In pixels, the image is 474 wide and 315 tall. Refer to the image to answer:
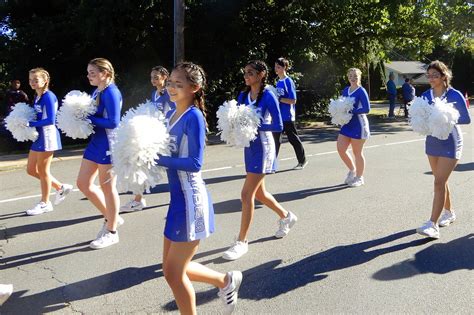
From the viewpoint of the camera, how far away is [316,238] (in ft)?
A: 17.2

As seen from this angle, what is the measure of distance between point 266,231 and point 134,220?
1.75m

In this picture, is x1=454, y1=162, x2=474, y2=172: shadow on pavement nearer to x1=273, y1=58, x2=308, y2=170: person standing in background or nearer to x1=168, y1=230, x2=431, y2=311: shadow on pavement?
x1=273, y1=58, x2=308, y2=170: person standing in background

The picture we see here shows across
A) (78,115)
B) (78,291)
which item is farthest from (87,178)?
(78,291)

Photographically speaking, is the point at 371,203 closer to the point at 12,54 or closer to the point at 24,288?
the point at 24,288

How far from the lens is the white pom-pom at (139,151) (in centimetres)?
283

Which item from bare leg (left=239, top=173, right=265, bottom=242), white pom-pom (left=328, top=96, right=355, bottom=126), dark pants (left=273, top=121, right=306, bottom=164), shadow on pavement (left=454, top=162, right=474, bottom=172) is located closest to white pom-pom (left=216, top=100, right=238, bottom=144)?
bare leg (left=239, top=173, right=265, bottom=242)

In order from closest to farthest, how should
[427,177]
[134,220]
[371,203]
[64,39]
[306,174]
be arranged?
[134,220], [371,203], [427,177], [306,174], [64,39]

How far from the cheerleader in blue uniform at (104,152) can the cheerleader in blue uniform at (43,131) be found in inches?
49.1

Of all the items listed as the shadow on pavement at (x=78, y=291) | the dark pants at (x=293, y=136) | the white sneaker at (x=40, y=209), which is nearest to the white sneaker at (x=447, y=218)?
the shadow on pavement at (x=78, y=291)

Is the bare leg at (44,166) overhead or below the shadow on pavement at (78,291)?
overhead

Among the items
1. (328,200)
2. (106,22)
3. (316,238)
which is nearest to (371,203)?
(328,200)

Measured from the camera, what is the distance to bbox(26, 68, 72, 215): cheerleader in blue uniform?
592 cm

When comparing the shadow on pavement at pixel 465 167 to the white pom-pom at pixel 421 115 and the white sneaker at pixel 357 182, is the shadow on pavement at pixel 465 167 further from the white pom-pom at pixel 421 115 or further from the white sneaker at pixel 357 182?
the white pom-pom at pixel 421 115

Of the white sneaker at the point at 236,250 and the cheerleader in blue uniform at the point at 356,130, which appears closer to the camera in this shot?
the white sneaker at the point at 236,250
